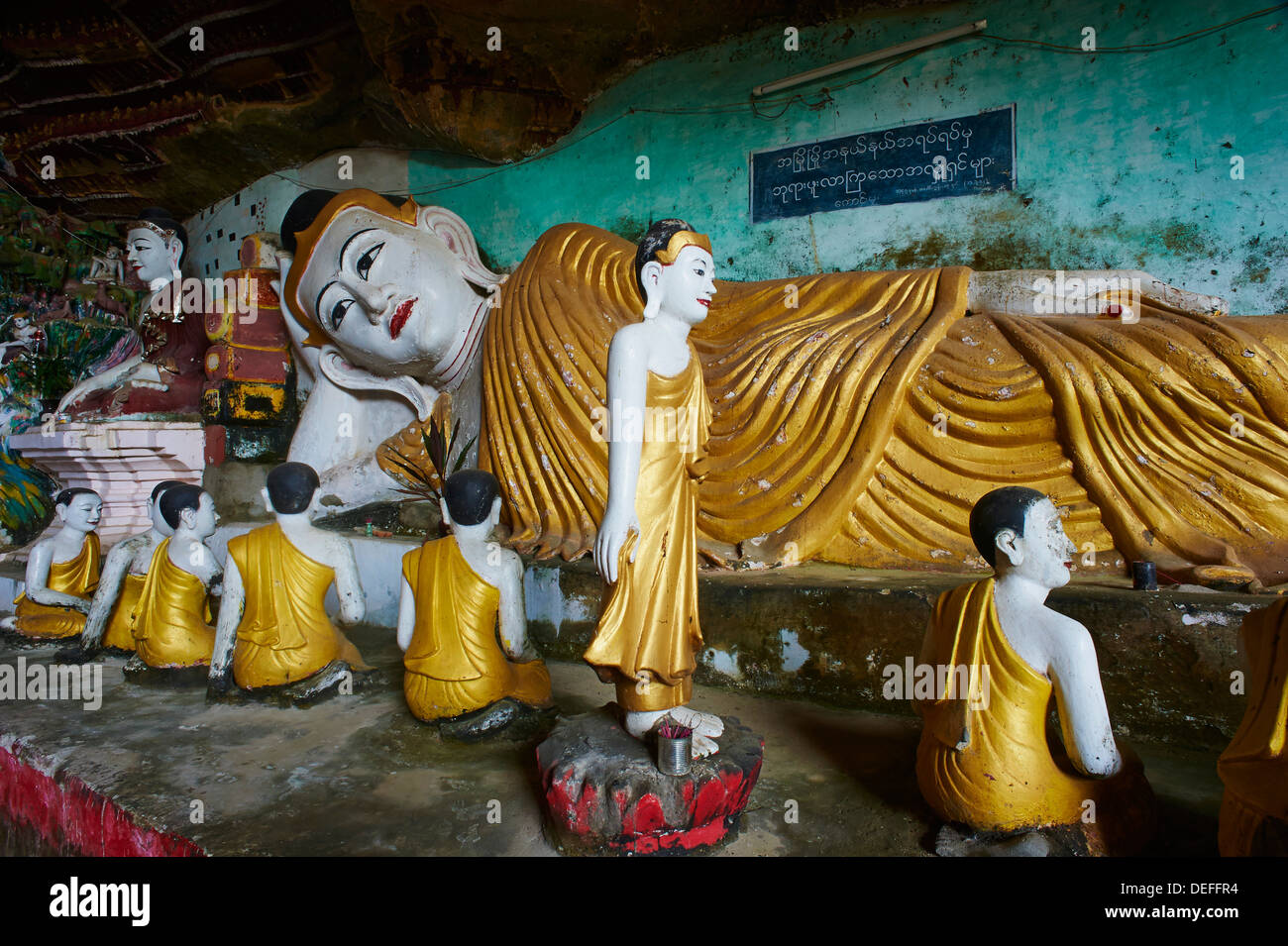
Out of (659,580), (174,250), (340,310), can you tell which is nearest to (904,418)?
(659,580)

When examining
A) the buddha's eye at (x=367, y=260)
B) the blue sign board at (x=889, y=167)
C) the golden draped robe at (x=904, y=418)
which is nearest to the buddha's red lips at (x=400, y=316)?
the buddha's eye at (x=367, y=260)

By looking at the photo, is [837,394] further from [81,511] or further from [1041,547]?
[81,511]

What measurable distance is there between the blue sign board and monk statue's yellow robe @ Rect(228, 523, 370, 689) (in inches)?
123

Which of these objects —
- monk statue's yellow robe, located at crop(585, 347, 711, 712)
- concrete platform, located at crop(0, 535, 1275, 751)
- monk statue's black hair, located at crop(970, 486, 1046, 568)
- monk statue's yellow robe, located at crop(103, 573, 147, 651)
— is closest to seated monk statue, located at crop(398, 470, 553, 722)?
concrete platform, located at crop(0, 535, 1275, 751)

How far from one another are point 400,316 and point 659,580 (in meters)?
2.38

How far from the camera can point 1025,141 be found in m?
3.72

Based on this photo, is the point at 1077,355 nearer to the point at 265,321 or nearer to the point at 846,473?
the point at 846,473

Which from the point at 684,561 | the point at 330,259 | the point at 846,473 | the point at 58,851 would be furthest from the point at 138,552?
the point at 846,473

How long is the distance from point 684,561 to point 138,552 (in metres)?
2.33

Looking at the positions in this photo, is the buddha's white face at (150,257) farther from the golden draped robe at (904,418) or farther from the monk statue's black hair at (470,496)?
the monk statue's black hair at (470,496)

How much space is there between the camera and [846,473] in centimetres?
273

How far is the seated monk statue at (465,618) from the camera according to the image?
2146 millimetres

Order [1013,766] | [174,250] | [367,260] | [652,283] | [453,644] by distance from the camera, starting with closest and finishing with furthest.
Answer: [1013,766] < [652,283] < [453,644] < [367,260] < [174,250]

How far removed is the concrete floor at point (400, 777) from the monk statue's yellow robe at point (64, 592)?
0.82 meters
